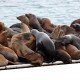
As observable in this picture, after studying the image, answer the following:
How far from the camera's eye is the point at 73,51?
28.5ft

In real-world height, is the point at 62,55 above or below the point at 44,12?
above

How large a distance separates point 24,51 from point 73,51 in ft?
3.24

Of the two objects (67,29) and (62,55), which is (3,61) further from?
(67,29)

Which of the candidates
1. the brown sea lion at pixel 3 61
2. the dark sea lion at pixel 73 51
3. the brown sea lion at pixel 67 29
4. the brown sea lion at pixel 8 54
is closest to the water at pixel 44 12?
the brown sea lion at pixel 67 29

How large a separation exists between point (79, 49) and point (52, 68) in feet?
6.64

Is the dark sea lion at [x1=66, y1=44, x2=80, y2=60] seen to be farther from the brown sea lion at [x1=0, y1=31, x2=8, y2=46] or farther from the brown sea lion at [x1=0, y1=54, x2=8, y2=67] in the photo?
the brown sea lion at [x1=0, y1=54, x2=8, y2=67]

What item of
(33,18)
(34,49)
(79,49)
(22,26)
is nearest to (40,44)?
(34,49)

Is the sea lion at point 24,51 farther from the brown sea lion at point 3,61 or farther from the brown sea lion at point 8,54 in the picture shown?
the brown sea lion at point 3,61

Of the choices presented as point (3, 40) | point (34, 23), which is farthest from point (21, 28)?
point (3, 40)

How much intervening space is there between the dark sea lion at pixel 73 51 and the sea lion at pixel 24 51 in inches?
28.6

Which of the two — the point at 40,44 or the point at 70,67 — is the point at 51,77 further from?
the point at 40,44

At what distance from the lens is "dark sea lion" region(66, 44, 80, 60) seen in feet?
27.7

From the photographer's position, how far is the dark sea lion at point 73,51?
8447 mm

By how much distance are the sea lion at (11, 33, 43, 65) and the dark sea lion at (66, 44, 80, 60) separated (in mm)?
728
